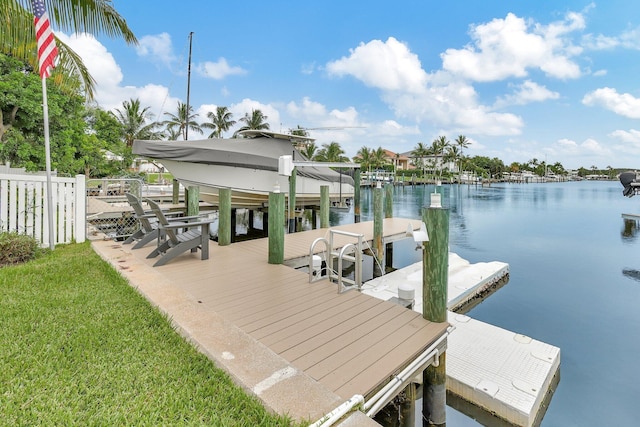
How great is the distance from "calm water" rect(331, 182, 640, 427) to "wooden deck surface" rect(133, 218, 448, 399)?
1.65m

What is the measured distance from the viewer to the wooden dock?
2152 millimetres

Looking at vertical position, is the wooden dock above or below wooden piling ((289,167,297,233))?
below

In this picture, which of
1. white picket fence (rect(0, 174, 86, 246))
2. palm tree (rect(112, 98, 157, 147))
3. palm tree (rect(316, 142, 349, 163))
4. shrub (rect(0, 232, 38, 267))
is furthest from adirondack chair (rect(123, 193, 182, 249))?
palm tree (rect(316, 142, 349, 163))

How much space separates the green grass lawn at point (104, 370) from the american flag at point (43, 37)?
3.36m

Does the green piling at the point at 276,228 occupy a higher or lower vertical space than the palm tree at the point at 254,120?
lower

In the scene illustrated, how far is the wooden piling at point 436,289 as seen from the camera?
281 cm

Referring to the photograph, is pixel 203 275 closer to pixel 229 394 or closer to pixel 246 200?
pixel 229 394

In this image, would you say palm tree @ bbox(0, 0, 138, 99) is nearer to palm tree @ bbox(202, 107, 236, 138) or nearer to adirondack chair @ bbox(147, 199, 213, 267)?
adirondack chair @ bbox(147, 199, 213, 267)

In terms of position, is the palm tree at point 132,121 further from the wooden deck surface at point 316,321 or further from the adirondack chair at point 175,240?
the wooden deck surface at point 316,321

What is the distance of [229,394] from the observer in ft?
5.93

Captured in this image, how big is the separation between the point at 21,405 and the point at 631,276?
14708mm

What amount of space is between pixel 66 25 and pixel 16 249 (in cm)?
383

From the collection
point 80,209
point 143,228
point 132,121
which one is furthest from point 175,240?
point 132,121

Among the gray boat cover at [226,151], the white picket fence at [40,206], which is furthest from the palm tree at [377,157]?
the white picket fence at [40,206]
